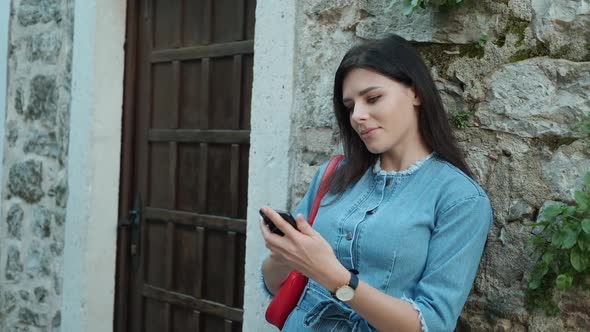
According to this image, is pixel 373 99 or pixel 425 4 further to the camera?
pixel 425 4

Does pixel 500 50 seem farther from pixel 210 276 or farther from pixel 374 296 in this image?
pixel 210 276

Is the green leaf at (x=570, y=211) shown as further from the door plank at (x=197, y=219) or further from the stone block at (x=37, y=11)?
the stone block at (x=37, y=11)

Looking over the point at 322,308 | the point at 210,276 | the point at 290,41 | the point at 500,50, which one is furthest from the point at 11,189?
the point at 500,50

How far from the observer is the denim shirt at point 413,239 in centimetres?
166

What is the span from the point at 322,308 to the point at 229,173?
1390 mm

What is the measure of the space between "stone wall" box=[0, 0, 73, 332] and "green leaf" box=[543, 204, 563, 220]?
272cm

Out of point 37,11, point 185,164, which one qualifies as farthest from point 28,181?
point 185,164

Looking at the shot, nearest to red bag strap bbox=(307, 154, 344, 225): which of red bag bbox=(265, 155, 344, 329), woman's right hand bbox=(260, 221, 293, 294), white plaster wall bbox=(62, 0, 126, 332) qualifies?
red bag bbox=(265, 155, 344, 329)

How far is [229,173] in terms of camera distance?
3180 mm

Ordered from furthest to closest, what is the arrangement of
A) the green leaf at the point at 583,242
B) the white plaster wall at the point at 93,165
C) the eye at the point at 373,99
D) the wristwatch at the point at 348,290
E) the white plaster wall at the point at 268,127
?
the white plaster wall at the point at 93,165 < the white plaster wall at the point at 268,127 < the eye at the point at 373,99 < the green leaf at the point at 583,242 < the wristwatch at the point at 348,290

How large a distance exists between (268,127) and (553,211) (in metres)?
1.19

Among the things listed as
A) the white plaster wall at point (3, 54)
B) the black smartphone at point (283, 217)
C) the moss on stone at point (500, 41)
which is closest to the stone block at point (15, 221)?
the white plaster wall at point (3, 54)

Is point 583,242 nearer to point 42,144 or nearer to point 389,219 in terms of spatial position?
point 389,219

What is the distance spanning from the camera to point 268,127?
2680 millimetres
